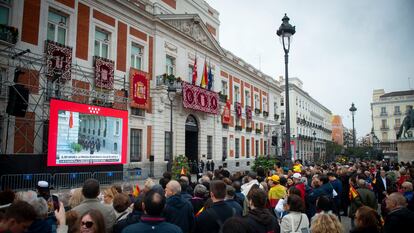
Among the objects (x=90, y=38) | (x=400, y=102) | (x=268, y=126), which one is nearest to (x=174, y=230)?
(x=90, y=38)

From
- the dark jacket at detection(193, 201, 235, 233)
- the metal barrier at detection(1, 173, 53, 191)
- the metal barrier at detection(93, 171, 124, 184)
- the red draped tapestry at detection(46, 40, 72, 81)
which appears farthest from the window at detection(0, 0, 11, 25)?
the dark jacket at detection(193, 201, 235, 233)

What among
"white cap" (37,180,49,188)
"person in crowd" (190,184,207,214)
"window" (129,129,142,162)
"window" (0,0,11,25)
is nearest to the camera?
"white cap" (37,180,49,188)

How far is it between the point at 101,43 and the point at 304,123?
52141mm

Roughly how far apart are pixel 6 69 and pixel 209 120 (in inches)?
700

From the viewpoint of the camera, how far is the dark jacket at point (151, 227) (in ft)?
9.82

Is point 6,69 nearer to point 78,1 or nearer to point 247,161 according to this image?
point 78,1

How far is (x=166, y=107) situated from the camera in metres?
23.3

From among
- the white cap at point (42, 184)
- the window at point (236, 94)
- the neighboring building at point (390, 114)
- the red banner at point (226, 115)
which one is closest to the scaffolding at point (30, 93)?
the white cap at point (42, 184)

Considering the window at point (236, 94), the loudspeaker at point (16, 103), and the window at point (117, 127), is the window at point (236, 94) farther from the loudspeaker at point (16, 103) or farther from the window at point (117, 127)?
the loudspeaker at point (16, 103)

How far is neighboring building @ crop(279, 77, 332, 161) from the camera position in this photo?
58.1 metres

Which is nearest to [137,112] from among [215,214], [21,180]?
[21,180]

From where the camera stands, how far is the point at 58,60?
15.8 m

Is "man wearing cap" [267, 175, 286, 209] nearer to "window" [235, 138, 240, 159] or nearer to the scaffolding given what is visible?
the scaffolding

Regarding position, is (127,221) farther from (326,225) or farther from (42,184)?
(326,225)
